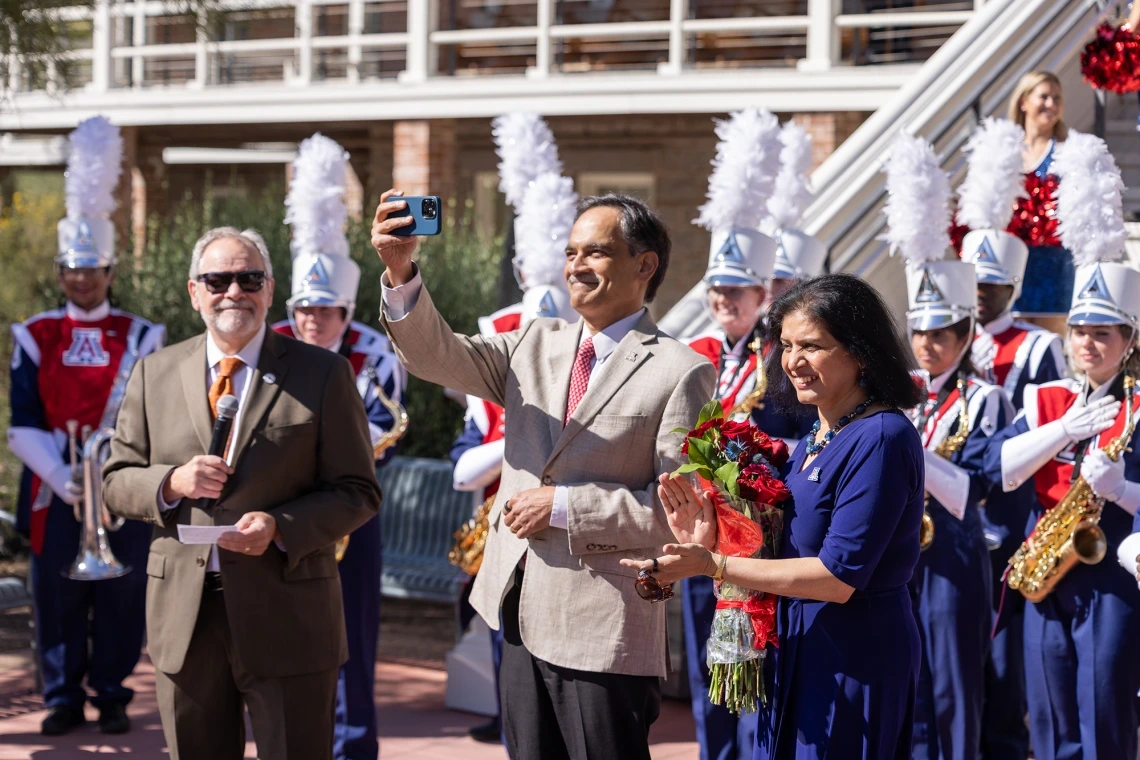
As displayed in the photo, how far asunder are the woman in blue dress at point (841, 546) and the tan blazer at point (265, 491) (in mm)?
1161

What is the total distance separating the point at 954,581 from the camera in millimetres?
5406

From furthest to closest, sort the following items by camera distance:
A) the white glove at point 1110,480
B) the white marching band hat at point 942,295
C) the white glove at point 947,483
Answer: the white marching band hat at point 942,295 → the white glove at point 947,483 → the white glove at point 1110,480

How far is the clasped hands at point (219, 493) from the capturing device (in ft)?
12.9

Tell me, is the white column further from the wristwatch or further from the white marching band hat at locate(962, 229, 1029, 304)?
the wristwatch

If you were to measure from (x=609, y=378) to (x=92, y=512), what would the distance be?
2988 mm

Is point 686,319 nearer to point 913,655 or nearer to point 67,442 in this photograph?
point 67,442

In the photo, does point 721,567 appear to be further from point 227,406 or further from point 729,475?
point 227,406

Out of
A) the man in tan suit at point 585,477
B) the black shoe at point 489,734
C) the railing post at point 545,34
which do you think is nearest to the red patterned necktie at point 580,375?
the man in tan suit at point 585,477

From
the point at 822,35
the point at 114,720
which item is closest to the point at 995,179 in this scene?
the point at 114,720

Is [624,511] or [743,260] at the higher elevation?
[743,260]

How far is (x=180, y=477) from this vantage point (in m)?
3.97

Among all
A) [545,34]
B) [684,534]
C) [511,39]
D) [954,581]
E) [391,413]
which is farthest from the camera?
[511,39]

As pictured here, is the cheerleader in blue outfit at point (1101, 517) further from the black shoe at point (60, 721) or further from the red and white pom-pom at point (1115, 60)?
the black shoe at point (60, 721)

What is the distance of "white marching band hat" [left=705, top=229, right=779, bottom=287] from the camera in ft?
19.2
